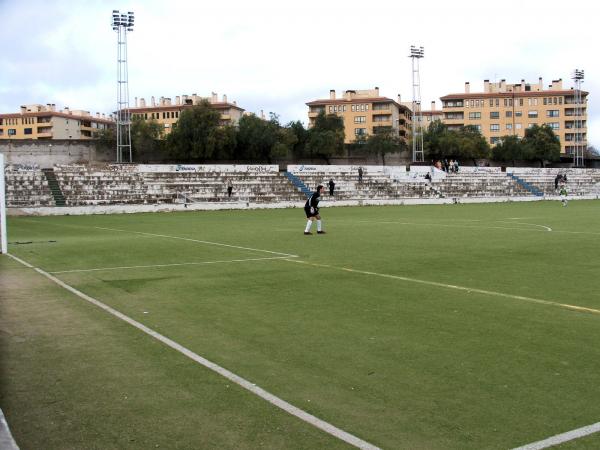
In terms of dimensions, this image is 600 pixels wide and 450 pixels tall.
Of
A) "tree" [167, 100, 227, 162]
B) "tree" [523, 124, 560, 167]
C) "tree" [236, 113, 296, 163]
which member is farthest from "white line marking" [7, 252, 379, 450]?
"tree" [523, 124, 560, 167]

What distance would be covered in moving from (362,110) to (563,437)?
378 ft

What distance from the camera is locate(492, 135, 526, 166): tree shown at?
85500mm

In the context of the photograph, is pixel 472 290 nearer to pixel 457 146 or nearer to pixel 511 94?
pixel 457 146

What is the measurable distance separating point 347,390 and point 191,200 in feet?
143

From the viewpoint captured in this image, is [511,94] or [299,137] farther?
[511,94]

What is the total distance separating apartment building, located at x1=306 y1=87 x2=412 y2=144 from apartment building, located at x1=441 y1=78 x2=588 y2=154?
12.8 meters

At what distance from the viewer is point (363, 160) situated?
73125 mm

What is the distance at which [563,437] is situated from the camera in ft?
14.1

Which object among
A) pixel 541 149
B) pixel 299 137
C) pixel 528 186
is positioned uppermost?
pixel 299 137

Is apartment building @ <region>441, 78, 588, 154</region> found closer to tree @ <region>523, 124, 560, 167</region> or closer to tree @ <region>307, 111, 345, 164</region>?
tree @ <region>523, 124, 560, 167</region>

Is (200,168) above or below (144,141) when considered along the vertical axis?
below

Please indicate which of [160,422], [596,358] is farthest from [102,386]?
[596,358]

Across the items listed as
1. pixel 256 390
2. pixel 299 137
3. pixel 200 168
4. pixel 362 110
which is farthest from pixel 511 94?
pixel 256 390

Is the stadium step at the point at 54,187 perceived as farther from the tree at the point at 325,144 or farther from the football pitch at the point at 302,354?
the football pitch at the point at 302,354
